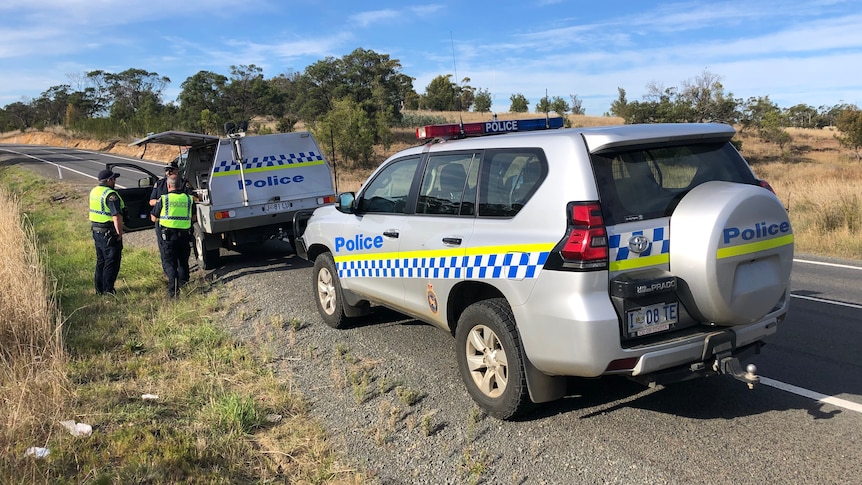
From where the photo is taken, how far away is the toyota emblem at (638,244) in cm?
331

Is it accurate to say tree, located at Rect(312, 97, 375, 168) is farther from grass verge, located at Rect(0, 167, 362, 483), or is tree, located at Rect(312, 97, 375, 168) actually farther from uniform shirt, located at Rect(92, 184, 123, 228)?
grass verge, located at Rect(0, 167, 362, 483)

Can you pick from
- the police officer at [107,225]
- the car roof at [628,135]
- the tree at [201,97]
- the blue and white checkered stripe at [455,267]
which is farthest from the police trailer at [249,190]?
the tree at [201,97]

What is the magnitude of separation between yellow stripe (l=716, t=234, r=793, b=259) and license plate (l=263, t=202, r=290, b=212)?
750 cm

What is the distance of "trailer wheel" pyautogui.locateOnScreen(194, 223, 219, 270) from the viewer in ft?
31.3

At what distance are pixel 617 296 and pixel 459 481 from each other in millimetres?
1365

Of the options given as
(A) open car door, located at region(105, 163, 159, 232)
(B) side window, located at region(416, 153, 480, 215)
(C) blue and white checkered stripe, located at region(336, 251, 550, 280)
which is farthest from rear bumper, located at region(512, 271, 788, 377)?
(A) open car door, located at region(105, 163, 159, 232)

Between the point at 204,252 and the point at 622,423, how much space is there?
25.1 feet

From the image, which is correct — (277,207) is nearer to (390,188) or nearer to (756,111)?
(390,188)

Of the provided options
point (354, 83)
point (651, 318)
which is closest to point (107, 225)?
point (651, 318)

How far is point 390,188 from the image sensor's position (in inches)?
205

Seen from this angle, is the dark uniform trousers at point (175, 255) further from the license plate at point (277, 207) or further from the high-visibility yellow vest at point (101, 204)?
the license plate at point (277, 207)

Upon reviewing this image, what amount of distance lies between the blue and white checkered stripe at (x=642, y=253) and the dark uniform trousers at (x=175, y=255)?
6.53 meters

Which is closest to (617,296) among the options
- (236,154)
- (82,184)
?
(236,154)

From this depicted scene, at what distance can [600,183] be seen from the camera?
11.1 feet
